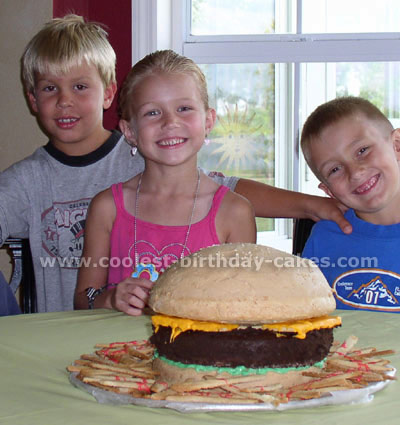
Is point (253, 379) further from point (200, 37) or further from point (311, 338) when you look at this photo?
point (200, 37)

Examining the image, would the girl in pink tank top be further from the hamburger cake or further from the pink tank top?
the hamburger cake

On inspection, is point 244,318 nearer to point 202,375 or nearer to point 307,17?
point 202,375

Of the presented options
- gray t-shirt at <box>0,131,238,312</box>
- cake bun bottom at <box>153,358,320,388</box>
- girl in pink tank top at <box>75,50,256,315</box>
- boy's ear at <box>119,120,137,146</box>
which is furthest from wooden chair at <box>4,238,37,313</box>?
cake bun bottom at <box>153,358,320,388</box>

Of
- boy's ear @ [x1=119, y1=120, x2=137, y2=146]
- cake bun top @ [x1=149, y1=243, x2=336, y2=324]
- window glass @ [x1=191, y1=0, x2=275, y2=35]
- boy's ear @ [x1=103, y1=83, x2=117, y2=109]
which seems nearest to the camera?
cake bun top @ [x1=149, y1=243, x2=336, y2=324]

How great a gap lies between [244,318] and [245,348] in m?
0.06

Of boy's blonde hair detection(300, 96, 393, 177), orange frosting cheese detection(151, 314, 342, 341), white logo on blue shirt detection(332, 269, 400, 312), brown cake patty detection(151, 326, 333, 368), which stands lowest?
white logo on blue shirt detection(332, 269, 400, 312)

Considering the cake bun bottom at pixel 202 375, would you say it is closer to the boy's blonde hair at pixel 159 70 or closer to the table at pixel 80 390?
the table at pixel 80 390

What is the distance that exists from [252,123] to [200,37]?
55cm

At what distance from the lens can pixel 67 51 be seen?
2547mm

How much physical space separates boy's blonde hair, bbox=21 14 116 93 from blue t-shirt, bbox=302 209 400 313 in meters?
1.09

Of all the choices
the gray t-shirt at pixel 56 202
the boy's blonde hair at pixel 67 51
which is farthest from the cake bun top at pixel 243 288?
the boy's blonde hair at pixel 67 51

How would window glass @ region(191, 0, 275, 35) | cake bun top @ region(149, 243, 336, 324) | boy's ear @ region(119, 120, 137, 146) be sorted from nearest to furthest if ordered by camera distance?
cake bun top @ region(149, 243, 336, 324)
boy's ear @ region(119, 120, 137, 146)
window glass @ region(191, 0, 275, 35)

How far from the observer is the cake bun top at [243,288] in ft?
3.09

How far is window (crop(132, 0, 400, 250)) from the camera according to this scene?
3443 mm
